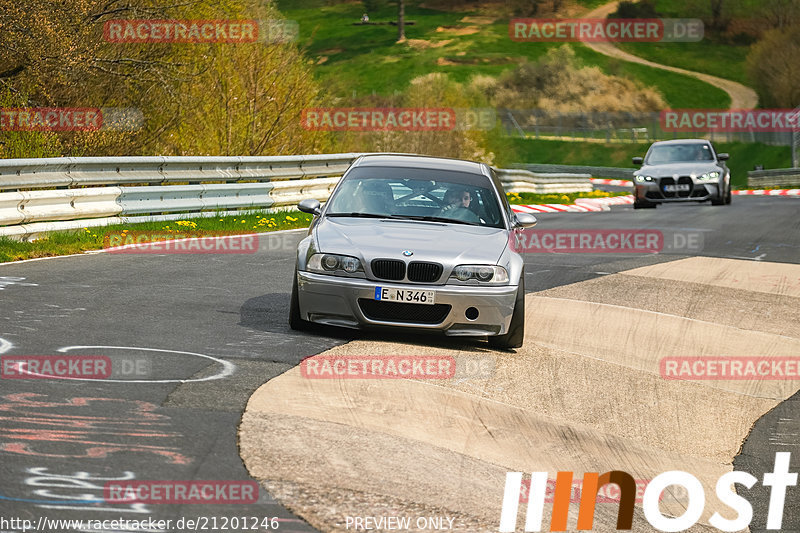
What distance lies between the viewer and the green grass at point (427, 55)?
11269 centimetres

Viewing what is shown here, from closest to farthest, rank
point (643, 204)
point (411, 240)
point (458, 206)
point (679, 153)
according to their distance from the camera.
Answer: point (411, 240) → point (458, 206) → point (643, 204) → point (679, 153)

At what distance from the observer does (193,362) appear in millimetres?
7770

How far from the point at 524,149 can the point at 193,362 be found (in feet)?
260

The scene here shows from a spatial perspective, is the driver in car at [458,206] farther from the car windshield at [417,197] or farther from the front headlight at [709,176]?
the front headlight at [709,176]

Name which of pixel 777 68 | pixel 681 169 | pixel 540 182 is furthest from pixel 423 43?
pixel 681 169

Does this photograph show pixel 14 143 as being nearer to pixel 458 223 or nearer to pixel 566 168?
pixel 458 223

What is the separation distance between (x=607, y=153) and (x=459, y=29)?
64.8 m

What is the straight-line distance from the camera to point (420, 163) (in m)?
10.6

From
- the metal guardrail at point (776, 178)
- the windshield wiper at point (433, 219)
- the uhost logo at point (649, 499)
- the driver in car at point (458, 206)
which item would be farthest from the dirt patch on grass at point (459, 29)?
the uhost logo at point (649, 499)

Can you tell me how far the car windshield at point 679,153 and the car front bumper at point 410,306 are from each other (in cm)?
2006

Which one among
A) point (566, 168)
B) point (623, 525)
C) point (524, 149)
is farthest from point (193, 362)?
point (524, 149)

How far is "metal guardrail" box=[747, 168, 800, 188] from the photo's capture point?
1970 inches

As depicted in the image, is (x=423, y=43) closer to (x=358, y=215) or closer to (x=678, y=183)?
(x=678, y=183)

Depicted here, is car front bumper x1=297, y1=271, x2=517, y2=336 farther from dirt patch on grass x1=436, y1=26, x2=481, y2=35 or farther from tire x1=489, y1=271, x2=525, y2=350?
dirt patch on grass x1=436, y1=26, x2=481, y2=35
